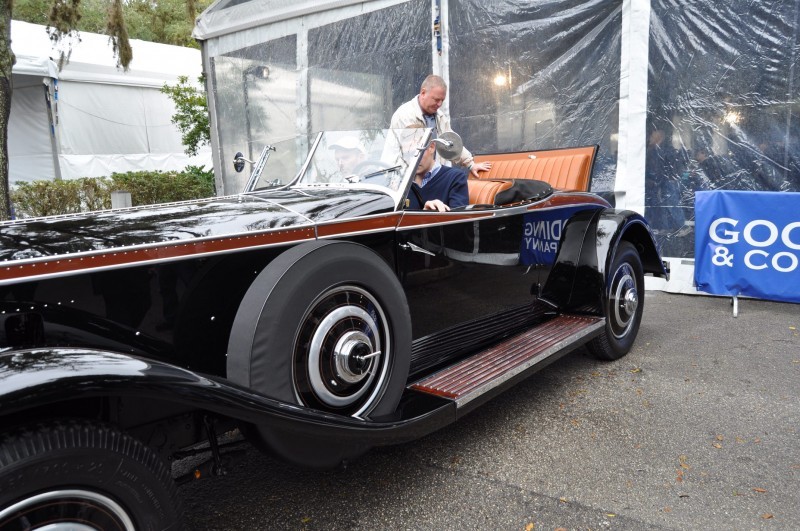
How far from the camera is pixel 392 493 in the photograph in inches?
99.8

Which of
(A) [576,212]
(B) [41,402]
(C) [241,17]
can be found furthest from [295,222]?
(C) [241,17]

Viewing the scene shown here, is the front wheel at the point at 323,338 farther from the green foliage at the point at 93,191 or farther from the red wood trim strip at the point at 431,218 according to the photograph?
the green foliage at the point at 93,191

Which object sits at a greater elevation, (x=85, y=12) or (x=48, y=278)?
(x=85, y=12)

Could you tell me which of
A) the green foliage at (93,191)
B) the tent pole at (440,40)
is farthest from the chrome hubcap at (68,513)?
the green foliage at (93,191)

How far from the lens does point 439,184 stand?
10.8 ft

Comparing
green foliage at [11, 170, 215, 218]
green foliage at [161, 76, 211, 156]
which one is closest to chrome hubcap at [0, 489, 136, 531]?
green foliage at [11, 170, 215, 218]

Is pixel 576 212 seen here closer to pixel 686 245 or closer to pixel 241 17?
Result: pixel 686 245

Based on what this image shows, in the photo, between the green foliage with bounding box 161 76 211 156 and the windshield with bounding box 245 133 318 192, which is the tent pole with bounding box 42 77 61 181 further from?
the windshield with bounding box 245 133 318 192

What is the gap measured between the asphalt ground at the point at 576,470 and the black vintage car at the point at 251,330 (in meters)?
0.36

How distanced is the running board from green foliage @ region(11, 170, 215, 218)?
28.8 ft

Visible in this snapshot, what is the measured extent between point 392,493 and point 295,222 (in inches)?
50.1

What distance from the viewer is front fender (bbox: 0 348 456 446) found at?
4.67 ft

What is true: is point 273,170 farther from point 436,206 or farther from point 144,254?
point 144,254

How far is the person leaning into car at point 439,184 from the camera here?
3.17 meters
